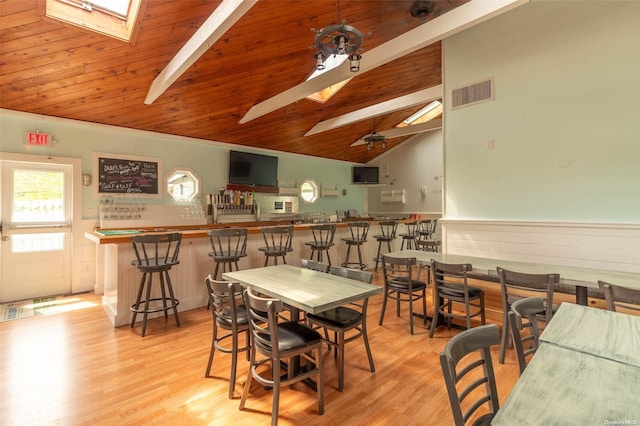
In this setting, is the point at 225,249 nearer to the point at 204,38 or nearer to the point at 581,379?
the point at 204,38

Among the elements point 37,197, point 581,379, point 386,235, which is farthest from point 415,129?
point 37,197

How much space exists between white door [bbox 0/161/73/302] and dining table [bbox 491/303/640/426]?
584 centimetres

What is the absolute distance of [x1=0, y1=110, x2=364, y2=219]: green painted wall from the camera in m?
4.27

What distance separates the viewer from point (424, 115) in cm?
793

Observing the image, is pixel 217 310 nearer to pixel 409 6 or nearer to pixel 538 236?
pixel 538 236

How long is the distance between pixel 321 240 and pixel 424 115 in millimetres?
5095

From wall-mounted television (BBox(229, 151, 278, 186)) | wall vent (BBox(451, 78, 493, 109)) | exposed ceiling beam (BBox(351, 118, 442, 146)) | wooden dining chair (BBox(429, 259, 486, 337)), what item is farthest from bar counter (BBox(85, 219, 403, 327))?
exposed ceiling beam (BBox(351, 118, 442, 146))

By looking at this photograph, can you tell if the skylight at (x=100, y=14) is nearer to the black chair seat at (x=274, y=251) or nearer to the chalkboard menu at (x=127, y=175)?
the chalkboard menu at (x=127, y=175)

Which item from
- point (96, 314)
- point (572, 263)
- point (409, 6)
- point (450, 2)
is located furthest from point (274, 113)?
point (572, 263)

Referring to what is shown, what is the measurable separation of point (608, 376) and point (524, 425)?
499 mm

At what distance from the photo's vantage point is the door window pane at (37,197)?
14.2ft

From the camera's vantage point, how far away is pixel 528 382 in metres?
0.97

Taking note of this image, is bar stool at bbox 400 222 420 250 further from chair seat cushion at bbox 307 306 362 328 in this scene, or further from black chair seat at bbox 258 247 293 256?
chair seat cushion at bbox 307 306 362 328

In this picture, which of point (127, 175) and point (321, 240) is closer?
point (321, 240)
